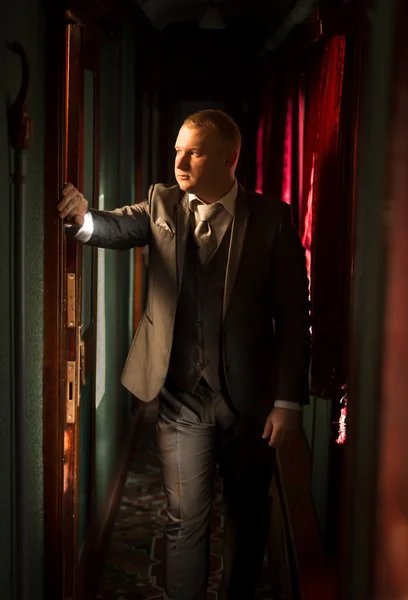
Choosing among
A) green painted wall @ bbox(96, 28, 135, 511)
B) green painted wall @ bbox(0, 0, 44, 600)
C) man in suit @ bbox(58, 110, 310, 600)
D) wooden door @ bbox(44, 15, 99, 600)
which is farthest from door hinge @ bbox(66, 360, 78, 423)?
green painted wall @ bbox(96, 28, 135, 511)

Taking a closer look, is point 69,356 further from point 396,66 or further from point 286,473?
point 286,473

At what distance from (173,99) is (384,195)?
18.0ft

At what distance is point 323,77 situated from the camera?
2566 millimetres

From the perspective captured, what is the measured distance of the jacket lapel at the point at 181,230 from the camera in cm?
218

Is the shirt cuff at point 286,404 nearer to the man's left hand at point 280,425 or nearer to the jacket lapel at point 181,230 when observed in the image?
the man's left hand at point 280,425

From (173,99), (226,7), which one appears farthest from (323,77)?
(173,99)

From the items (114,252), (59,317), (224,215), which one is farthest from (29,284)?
(114,252)

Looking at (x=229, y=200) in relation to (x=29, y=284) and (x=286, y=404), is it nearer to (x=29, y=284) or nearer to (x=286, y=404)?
(x=286, y=404)

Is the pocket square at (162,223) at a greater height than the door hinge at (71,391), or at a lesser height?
greater

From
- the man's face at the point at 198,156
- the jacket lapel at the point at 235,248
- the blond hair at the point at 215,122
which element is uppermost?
the blond hair at the point at 215,122

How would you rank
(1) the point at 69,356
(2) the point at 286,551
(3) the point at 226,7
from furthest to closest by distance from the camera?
(3) the point at 226,7, (2) the point at 286,551, (1) the point at 69,356

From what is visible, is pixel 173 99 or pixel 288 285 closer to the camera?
pixel 288 285

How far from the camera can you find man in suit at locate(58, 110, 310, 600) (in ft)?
7.12

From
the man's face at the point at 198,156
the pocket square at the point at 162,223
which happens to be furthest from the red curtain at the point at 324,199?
the pocket square at the point at 162,223
